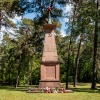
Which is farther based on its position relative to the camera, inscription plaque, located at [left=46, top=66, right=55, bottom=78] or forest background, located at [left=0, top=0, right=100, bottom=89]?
forest background, located at [left=0, top=0, right=100, bottom=89]

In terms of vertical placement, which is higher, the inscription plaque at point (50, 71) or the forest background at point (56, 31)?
the forest background at point (56, 31)

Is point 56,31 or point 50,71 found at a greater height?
point 56,31

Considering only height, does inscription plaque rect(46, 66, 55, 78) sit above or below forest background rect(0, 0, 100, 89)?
below

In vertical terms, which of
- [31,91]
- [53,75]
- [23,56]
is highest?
[23,56]

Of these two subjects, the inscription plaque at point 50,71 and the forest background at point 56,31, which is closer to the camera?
the inscription plaque at point 50,71

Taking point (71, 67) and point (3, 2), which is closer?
point (3, 2)

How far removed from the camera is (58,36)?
3397cm

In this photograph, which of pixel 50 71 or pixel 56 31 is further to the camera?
pixel 56 31

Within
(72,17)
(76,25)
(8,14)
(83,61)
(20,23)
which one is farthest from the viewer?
(83,61)

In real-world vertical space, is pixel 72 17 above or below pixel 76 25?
above

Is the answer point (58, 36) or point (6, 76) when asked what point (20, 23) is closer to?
point (58, 36)

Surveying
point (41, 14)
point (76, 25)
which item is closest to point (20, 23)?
point (41, 14)

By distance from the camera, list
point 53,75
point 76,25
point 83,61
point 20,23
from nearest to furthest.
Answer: point 53,75
point 76,25
point 20,23
point 83,61

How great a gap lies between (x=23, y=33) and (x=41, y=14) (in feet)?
26.8
